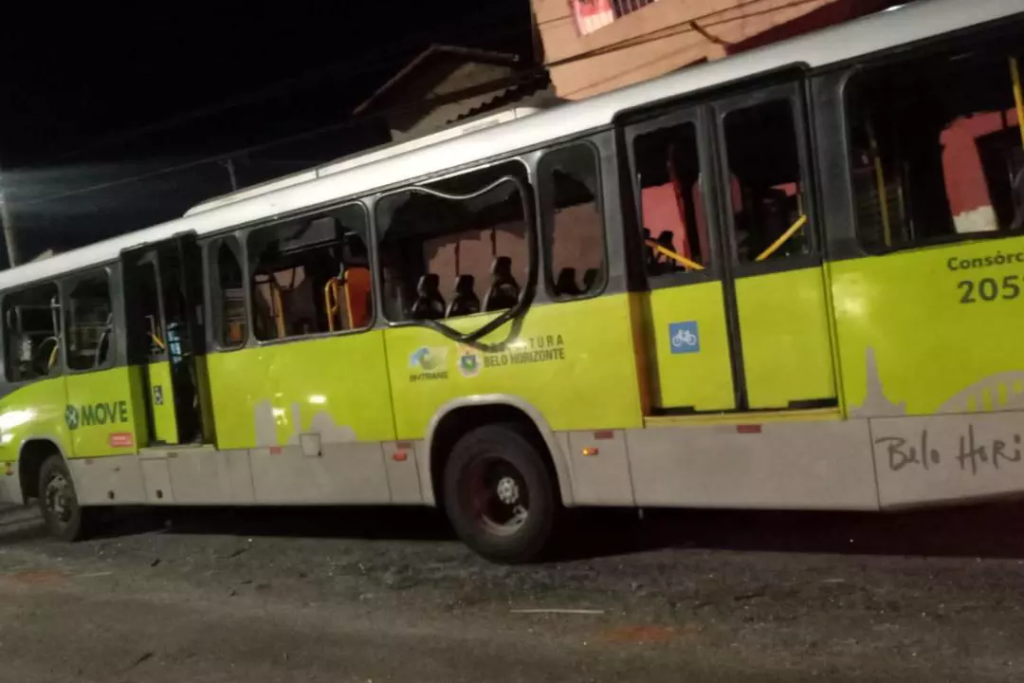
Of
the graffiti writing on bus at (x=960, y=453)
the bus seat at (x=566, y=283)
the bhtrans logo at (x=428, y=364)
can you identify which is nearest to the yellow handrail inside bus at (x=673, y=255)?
the bus seat at (x=566, y=283)

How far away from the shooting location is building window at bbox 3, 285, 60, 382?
10523 mm

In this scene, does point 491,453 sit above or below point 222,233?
below

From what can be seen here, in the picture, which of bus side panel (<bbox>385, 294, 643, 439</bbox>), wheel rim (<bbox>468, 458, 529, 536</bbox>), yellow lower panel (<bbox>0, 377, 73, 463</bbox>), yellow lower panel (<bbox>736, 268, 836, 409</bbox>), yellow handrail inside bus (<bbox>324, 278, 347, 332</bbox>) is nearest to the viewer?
yellow lower panel (<bbox>736, 268, 836, 409</bbox>)

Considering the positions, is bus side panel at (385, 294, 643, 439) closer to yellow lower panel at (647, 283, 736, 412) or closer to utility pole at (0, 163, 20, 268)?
yellow lower panel at (647, 283, 736, 412)

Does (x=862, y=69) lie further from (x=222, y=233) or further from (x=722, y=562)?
(x=222, y=233)

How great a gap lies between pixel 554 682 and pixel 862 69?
3752 millimetres

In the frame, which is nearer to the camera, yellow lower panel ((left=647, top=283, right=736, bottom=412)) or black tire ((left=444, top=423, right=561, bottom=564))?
yellow lower panel ((left=647, top=283, right=736, bottom=412))

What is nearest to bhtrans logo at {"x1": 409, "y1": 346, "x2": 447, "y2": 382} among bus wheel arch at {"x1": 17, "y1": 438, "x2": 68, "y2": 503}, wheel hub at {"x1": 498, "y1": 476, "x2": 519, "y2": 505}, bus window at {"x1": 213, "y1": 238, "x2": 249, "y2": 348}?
wheel hub at {"x1": 498, "y1": 476, "x2": 519, "y2": 505}

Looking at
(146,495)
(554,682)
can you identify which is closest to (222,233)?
Answer: (146,495)

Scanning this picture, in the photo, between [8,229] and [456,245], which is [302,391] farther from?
[8,229]

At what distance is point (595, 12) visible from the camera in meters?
13.9

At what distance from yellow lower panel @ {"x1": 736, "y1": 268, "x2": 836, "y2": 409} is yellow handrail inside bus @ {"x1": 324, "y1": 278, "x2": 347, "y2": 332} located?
356cm

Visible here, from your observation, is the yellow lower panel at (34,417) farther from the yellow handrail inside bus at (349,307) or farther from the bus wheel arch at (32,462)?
the yellow handrail inside bus at (349,307)

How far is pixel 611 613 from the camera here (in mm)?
5801
